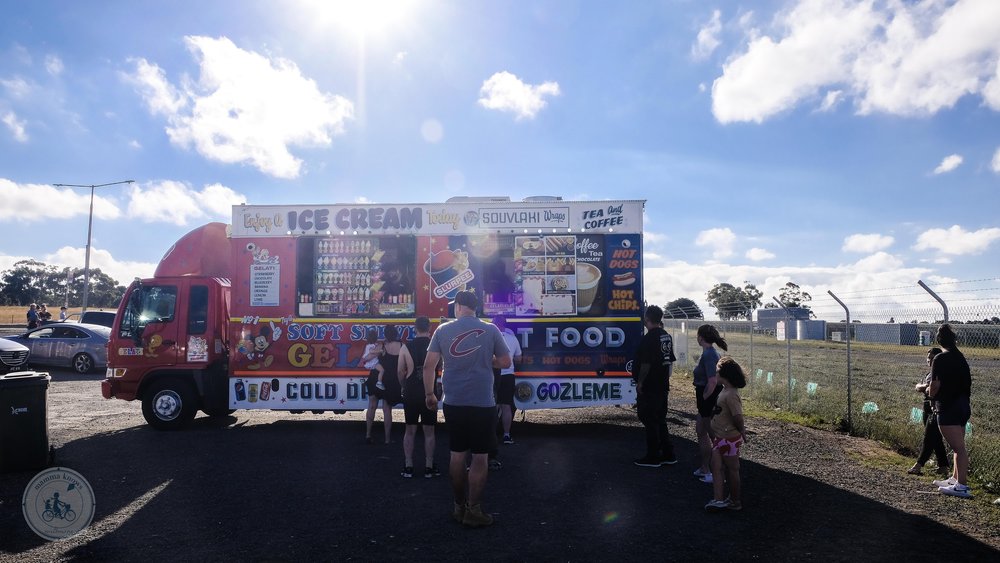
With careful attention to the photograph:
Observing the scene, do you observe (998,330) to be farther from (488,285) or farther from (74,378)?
(74,378)

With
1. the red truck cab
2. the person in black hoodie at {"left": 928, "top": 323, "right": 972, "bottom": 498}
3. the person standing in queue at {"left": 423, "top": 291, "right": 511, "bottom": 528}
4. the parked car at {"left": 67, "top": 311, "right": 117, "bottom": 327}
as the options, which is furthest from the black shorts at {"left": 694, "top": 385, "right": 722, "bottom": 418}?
the parked car at {"left": 67, "top": 311, "right": 117, "bottom": 327}

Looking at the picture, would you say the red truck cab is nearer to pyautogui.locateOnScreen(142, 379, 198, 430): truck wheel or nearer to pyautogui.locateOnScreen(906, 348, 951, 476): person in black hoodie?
pyautogui.locateOnScreen(142, 379, 198, 430): truck wheel

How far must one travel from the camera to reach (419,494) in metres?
6.34

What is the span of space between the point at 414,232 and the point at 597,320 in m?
3.13

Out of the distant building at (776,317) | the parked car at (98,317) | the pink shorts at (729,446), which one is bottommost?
the pink shorts at (729,446)

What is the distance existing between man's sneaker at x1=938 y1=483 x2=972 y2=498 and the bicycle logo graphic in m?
8.11

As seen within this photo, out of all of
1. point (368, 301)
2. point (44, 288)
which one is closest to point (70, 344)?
point (368, 301)

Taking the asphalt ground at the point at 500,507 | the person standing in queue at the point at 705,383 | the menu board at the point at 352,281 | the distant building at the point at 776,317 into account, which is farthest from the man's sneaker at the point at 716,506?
the distant building at the point at 776,317

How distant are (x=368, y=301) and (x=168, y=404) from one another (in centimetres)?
354

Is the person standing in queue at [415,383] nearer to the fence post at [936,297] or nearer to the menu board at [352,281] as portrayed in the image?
the menu board at [352,281]

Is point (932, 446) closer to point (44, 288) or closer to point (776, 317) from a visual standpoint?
point (776, 317)

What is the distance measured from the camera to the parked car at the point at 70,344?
17859 mm

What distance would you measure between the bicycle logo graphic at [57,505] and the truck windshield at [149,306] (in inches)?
175

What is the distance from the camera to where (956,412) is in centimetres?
630
